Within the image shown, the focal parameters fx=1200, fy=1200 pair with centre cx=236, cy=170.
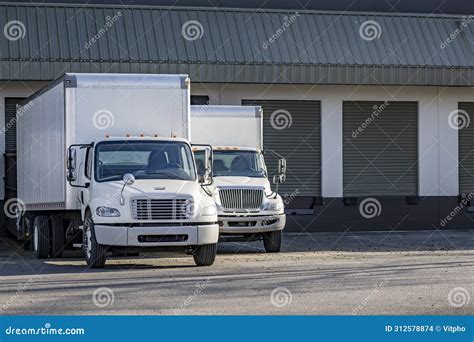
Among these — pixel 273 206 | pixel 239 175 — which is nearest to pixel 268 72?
pixel 239 175

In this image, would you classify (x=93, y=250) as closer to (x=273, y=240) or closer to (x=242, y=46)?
(x=273, y=240)

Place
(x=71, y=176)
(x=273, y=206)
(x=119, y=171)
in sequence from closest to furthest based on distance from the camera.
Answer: (x=119, y=171)
(x=71, y=176)
(x=273, y=206)

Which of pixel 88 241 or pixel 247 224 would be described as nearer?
pixel 88 241

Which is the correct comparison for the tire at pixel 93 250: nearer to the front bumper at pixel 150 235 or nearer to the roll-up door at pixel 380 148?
the front bumper at pixel 150 235

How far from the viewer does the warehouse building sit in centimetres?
3170

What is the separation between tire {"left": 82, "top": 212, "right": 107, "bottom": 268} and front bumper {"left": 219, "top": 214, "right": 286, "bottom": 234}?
14.5ft

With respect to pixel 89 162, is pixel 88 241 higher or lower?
lower

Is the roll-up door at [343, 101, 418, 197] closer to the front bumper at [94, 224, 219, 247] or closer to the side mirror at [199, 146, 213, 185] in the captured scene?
the side mirror at [199, 146, 213, 185]

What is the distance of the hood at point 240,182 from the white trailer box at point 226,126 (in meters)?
1.31

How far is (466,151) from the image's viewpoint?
3534 cm

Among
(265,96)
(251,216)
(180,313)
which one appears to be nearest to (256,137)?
(251,216)

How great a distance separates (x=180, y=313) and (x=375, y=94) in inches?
853

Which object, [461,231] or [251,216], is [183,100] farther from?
[461,231]

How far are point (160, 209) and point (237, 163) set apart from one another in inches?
228
